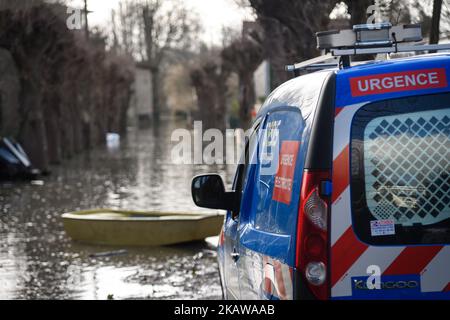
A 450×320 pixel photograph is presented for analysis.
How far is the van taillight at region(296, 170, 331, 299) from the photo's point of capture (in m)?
4.14

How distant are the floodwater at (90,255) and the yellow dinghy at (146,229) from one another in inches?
6.3

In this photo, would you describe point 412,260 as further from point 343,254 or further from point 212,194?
point 212,194

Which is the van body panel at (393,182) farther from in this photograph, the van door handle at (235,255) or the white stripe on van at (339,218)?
the van door handle at (235,255)

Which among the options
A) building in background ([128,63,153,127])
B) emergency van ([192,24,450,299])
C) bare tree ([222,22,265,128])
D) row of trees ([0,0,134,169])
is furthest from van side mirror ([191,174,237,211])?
building in background ([128,63,153,127])

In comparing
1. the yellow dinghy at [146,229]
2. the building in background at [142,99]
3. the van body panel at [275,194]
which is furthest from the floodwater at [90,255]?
the building in background at [142,99]

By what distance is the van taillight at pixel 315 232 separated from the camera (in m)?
4.14

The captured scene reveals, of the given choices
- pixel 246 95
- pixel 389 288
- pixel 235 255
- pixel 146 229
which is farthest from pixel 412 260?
pixel 246 95

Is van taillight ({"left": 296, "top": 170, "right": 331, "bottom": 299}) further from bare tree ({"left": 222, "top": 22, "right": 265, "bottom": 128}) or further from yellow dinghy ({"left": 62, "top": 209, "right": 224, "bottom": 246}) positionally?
bare tree ({"left": 222, "top": 22, "right": 265, "bottom": 128})

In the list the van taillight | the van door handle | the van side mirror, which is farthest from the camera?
the van side mirror

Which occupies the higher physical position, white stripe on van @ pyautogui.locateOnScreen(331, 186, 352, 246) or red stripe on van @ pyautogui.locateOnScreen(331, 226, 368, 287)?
white stripe on van @ pyautogui.locateOnScreen(331, 186, 352, 246)

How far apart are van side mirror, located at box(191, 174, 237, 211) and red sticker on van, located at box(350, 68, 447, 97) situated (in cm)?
164
